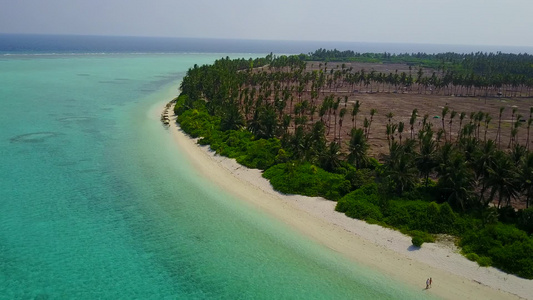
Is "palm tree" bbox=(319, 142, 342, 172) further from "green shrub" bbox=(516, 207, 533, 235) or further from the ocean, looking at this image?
"green shrub" bbox=(516, 207, 533, 235)

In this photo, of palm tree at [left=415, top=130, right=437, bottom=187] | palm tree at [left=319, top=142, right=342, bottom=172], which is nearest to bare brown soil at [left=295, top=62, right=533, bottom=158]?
palm tree at [left=319, top=142, right=342, bottom=172]

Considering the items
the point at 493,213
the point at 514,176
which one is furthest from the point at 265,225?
the point at 514,176

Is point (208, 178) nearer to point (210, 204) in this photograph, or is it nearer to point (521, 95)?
point (210, 204)

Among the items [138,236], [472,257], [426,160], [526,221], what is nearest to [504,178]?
[526,221]

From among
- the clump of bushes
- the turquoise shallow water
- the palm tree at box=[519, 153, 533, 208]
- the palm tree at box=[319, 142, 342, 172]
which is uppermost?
the palm tree at box=[519, 153, 533, 208]

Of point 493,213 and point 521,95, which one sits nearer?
point 493,213
